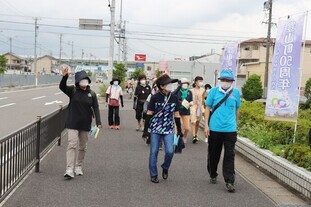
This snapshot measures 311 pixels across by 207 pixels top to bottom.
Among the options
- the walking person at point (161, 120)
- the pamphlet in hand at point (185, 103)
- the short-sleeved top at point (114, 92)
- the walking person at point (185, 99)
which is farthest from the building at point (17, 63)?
the walking person at point (161, 120)

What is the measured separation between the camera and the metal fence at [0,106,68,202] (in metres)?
4.97

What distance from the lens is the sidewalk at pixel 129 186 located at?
545 centimetres

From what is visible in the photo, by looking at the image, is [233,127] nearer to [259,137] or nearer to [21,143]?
[259,137]

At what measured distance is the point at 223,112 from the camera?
6297 millimetres

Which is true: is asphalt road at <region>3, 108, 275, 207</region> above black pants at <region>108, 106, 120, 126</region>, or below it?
below

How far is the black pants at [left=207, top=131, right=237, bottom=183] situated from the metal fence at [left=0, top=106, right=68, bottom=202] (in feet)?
9.25

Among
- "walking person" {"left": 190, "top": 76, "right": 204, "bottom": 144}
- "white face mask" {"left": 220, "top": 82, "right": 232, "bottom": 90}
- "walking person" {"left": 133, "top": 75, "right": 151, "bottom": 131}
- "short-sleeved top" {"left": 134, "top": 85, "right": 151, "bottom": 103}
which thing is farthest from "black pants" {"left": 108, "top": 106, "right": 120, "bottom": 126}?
"white face mask" {"left": 220, "top": 82, "right": 232, "bottom": 90}

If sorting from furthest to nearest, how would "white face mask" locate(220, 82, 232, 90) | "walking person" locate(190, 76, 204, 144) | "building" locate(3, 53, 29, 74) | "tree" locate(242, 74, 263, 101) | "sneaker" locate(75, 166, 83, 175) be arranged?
"building" locate(3, 53, 29, 74) → "tree" locate(242, 74, 263, 101) → "walking person" locate(190, 76, 204, 144) → "sneaker" locate(75, 166, 83, 175) → "white face mask" locate(220, 82, 232, 90)

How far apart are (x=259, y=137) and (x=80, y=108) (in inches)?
157

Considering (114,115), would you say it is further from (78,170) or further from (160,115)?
(160,115)

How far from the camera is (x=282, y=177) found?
6711mm

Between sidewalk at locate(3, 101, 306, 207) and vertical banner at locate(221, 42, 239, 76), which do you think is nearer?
sidewalk at locate(3, 101, 306, 207)

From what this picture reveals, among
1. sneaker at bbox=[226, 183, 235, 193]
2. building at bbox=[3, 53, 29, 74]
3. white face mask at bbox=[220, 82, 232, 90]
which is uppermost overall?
building at bbox=[3, 53, 29, 74]

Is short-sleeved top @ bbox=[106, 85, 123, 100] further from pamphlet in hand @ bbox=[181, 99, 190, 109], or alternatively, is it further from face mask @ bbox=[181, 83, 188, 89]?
pamphlet in hand @ bbox=[181, 99, 190, 109]
